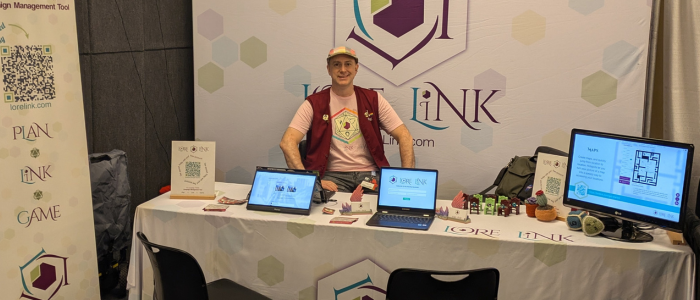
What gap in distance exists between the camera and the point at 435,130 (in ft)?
12.9

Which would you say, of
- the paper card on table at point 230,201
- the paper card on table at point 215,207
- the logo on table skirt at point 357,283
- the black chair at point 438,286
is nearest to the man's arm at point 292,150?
the paper card on table at point 230,201

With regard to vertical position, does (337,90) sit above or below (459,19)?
below

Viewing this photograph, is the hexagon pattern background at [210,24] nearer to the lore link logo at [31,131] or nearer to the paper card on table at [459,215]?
the lore link logo at [31,131]

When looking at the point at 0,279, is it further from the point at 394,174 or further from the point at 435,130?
the point at 435,130

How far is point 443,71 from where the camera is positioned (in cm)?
386

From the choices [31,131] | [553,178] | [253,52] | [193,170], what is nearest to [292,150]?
[193,170]

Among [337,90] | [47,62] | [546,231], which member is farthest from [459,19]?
[47,62]

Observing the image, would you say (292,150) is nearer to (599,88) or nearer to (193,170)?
(193,170)

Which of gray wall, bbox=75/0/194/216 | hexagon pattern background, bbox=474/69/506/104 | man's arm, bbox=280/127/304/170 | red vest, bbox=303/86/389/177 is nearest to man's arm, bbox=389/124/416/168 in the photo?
red vest, bbox=303/86/389/177

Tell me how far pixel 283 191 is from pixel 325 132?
2.55 ft

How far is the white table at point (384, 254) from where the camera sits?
2.22 m

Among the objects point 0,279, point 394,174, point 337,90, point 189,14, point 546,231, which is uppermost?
point 189,14

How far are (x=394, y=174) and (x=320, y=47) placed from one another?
1692 mm

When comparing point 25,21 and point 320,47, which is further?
point 320,47
